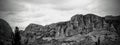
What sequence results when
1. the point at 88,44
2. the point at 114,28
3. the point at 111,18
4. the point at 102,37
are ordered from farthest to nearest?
the point at 111,18, the point at 114,28, the point at 102,37, the point at 88,44

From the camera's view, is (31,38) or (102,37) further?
(31,38)

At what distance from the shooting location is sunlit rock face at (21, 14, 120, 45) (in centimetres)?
15250

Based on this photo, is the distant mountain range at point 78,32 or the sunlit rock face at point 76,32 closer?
the distant mountain range at point 78,32

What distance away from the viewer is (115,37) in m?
135

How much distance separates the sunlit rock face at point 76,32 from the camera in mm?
152500

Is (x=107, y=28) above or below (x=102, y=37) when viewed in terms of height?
above

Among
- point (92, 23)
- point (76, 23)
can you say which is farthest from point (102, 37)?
point (76, 23)

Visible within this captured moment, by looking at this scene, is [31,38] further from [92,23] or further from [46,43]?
[92,23]

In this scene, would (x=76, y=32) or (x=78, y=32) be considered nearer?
(x=78, y=32)

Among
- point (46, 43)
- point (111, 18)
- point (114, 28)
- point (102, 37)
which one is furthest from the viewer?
point (111, 18)

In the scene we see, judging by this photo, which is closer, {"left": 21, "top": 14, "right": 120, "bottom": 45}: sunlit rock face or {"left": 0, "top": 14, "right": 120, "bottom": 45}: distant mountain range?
{"left": 0, "top": 14, "right": 120, "bottom": 45}: distant mountain range

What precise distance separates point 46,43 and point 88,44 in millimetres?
71196

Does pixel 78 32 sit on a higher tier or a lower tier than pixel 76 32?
higher

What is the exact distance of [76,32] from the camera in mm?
176375
